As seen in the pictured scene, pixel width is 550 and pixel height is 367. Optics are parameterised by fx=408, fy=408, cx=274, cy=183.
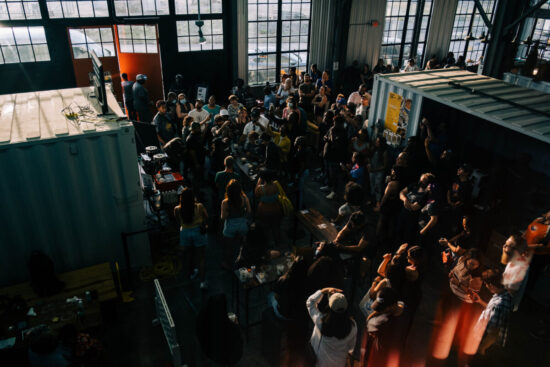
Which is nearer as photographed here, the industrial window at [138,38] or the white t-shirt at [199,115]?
the white t-shirt at [199,115]

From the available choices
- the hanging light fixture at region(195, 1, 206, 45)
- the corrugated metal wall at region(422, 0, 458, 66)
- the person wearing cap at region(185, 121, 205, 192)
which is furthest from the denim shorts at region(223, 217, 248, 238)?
the corrugated metal wall at region(422, 0, 458, 66)

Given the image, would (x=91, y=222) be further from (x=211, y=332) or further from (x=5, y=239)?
(x=211, y=332)

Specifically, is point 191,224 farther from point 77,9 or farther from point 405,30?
point 405,30

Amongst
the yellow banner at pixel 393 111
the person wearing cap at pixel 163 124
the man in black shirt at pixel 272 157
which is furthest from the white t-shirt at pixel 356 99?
the person wearing cap at pixel 163 124

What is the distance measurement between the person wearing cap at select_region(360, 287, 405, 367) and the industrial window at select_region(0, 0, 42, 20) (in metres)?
12.6

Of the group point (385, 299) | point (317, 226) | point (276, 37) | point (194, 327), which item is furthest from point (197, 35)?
point (385, 299)

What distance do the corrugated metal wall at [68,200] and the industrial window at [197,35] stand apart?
896 centimetres

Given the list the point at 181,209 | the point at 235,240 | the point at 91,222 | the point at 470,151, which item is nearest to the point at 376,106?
the point at 470,151

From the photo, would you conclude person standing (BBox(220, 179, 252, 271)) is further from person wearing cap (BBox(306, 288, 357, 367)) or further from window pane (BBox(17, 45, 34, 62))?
window pane (BBox(17, 45, 34, 62))

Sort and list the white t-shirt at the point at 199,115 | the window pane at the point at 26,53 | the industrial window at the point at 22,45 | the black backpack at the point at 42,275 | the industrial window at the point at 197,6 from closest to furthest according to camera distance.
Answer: the black backpack at the point at 42,275 < the white t-shirt at the point at 199,115 < the industrial window at the point at 22,45 < the window pane at the point at 26,53 < the industrial window at the point at 197,6

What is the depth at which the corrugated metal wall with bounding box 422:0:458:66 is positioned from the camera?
1794 centimetres

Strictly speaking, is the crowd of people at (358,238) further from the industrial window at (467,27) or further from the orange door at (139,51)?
the industrial window at (467,27)

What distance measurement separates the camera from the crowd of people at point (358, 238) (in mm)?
4949

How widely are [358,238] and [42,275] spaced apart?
5.21 metres
